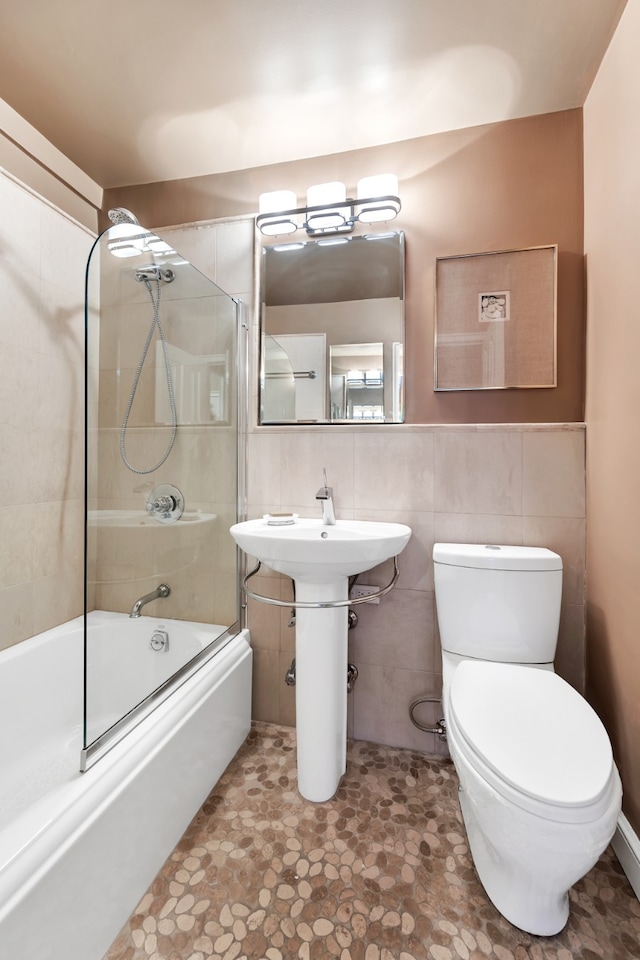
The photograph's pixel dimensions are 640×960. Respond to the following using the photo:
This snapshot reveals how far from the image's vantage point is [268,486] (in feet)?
5.97

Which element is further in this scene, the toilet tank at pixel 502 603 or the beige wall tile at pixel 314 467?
the beige wall tile at pixel 314 467

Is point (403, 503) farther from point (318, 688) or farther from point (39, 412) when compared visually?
point (39, 412)

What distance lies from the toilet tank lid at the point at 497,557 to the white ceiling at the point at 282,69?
157cm

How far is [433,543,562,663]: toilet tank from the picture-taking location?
4.58ft

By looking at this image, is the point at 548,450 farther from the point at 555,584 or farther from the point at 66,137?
the point at 66,137

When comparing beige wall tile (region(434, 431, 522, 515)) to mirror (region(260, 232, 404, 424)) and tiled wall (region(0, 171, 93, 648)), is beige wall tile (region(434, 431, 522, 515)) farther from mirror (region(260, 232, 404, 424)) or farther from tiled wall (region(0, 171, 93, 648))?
tiled wall (region(0, 171, 93, 648))

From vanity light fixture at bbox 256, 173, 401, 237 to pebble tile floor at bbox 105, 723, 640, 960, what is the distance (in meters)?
2.08

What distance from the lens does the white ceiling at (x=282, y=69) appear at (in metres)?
1.25

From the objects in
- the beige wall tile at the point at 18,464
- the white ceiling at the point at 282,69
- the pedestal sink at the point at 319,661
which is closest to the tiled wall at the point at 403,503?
the pedestal sink at the point at 319,661

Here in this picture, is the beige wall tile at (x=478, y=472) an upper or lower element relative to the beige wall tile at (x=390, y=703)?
upper

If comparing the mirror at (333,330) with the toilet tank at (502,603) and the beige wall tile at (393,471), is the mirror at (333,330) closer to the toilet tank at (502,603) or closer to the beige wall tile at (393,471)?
the beige wall tile at (393,471)

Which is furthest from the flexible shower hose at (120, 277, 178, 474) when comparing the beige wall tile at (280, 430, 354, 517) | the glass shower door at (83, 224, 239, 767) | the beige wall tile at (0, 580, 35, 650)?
the beige wall tile at (0, 580, 35, 650)

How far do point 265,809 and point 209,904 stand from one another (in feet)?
1.05

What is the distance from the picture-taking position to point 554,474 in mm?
1548
